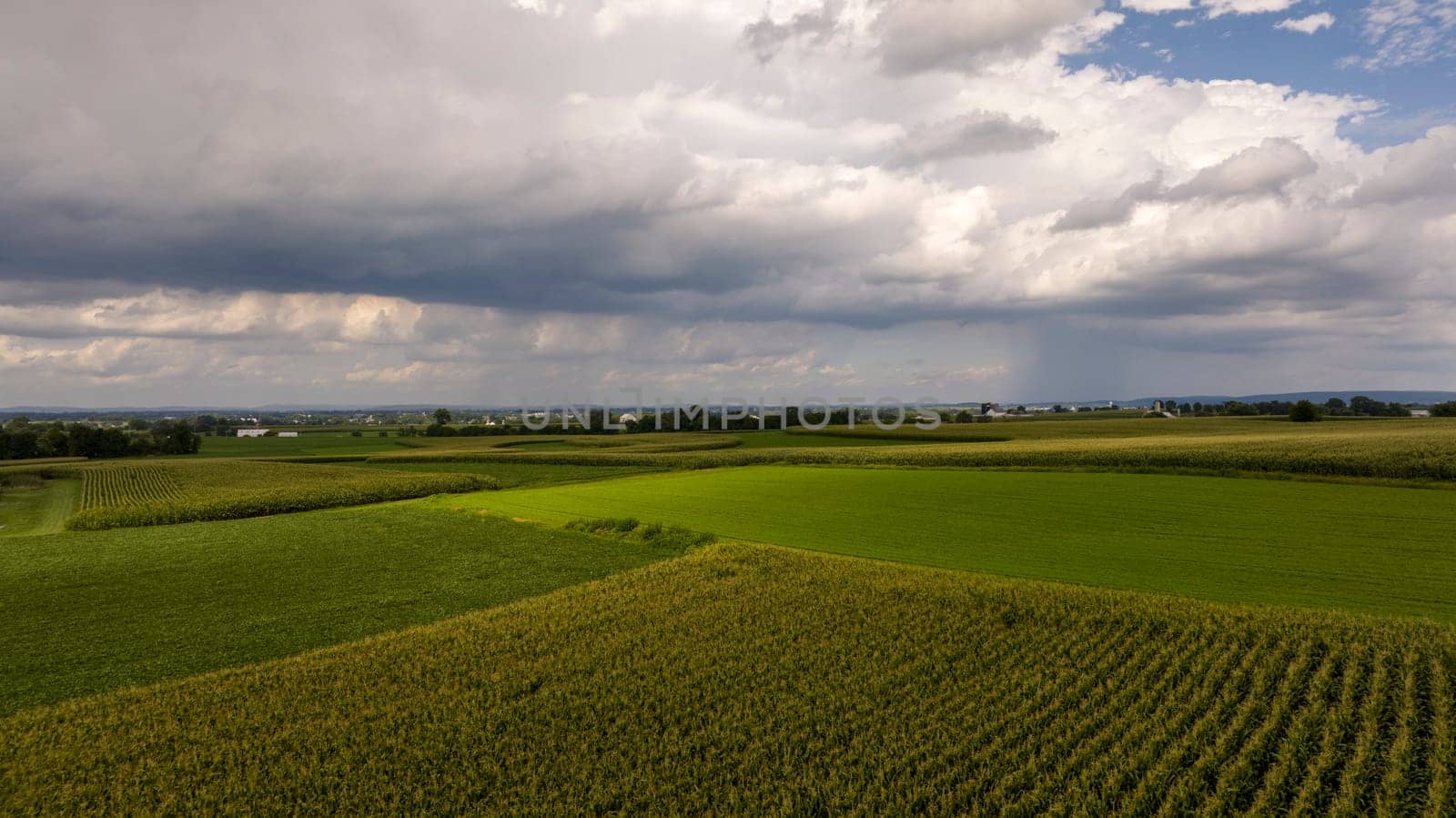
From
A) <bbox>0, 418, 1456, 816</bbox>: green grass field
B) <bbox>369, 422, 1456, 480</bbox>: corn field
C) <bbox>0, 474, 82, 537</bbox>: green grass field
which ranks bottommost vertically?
<bbox>0, 474, 82, 537</bbox>: green grass field

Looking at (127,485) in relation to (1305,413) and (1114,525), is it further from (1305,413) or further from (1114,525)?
(1305,413)

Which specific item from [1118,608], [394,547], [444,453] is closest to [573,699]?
[1118,608]

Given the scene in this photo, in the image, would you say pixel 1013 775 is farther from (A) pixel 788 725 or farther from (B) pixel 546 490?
(B) pixel 546 490

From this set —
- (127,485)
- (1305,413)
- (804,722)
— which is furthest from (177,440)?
(1305,413)

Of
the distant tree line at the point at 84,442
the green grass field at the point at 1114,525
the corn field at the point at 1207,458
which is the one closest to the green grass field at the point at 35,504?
the green grass field at the point at 1114,525

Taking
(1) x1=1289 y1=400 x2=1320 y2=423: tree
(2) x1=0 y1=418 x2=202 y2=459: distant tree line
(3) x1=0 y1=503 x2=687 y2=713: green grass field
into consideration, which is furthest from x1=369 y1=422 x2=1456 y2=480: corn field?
(2) x1=0 y1=418 x2=202 y2=459: distant tree line

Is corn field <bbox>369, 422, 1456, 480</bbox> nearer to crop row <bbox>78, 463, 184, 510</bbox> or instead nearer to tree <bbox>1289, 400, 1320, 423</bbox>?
crop row <bbox>78, 463, 184, 510</bbox>
